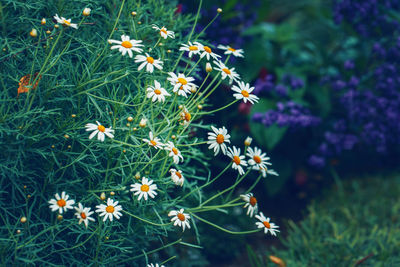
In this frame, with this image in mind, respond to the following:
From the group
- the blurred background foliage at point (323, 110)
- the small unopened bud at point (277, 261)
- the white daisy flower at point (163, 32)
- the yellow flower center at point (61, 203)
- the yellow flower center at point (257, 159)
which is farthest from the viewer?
the blurred background foliage at point (323, 110)

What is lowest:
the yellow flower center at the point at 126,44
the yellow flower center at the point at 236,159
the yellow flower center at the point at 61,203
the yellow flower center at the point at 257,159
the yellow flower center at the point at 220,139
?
the yellow flower center at the point at 61,203

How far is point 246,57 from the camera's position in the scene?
8.91 feet

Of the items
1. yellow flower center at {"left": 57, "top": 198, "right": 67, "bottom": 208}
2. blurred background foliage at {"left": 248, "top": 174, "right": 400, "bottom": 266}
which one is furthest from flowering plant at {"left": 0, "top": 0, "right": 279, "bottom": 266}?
blurred background foliage at {"left": 248, "top": 174, "right": 400, "bottom": 266}

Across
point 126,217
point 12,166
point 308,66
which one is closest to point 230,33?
point 308,66

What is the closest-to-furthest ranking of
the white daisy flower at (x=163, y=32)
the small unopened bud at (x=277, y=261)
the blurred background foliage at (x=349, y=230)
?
the white daisy flower at (x=163, y=32) < the small unopened bud at (x=277, y=261) < the blurred background foliage at (x=349, y=230)

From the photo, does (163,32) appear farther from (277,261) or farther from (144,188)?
(277,261)

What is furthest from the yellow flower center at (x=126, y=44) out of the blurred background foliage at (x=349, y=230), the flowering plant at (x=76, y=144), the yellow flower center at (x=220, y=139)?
the blurred background foliage at (x=349, y=230)

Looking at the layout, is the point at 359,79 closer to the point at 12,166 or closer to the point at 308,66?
the point at 308,66

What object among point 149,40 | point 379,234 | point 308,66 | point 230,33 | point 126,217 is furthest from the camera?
point 308,66

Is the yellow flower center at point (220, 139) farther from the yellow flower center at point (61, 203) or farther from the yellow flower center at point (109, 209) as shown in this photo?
the yellow flower center at point (61, 203)

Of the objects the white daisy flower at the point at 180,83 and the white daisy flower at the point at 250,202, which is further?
the white daisy flower at the point at 250,202

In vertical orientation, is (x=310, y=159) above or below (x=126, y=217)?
below

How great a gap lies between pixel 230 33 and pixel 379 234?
148 centimetres

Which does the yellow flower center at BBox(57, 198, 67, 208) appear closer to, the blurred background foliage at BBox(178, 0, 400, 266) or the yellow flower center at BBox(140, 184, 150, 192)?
the yellow flower center at BBox(140, 184, 150, 192)
